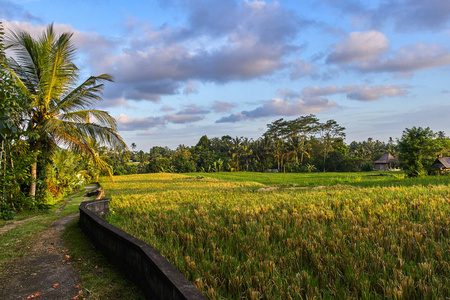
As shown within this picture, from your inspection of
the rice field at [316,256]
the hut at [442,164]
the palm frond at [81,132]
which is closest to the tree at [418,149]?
the hut at [442,164]

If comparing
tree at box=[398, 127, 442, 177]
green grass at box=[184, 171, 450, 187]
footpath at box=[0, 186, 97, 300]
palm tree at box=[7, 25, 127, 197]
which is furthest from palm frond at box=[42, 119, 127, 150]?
tree at box=[398, 127, 442, 177]

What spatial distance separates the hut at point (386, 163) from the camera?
171 feet

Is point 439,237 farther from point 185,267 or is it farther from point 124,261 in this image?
point 124,261

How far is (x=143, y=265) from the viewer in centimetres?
303

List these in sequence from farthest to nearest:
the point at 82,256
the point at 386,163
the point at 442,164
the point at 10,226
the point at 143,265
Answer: the point at 386,163
the point at 442,164
the point at 10,226
the point at 82,256
the point at 143,265

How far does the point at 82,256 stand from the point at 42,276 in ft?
2.67

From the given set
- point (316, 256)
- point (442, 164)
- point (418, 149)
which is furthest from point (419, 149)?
point (316, 256)

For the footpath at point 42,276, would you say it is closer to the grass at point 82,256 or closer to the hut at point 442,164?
the grass at point 82,256

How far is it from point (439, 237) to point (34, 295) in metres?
5.55

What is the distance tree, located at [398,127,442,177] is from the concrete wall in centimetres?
2572

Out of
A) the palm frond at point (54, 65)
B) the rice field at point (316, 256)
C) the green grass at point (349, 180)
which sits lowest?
the green grass at point (349, 180)

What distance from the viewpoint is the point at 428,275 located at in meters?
2.68

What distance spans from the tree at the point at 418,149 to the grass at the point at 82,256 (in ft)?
84.6

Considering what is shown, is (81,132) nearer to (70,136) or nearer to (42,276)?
(70,136)
